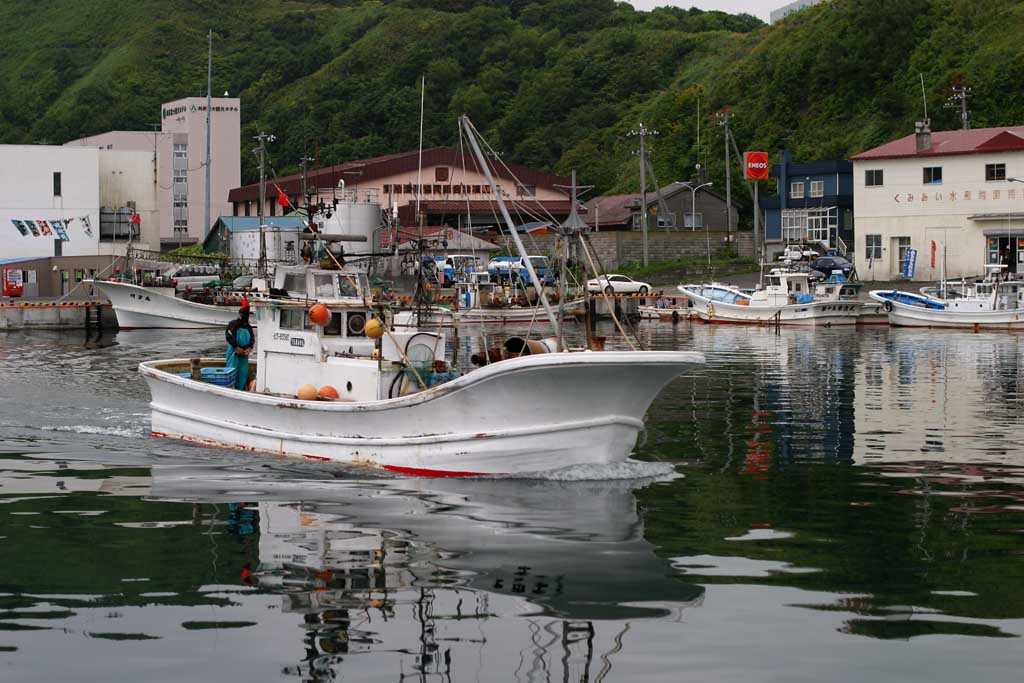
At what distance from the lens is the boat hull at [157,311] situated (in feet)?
231

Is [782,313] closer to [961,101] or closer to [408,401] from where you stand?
[961,101]

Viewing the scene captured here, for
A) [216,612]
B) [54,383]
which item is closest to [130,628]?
[216,612]

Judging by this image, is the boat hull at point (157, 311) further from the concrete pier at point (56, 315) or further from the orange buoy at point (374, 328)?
the orange buoy at point (374, 328)

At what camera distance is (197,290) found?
73.4 m

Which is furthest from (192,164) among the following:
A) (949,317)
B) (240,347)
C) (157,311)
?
(240,347)

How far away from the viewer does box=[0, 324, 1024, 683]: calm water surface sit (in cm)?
1175

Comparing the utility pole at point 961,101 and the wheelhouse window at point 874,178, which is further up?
the utility pole at point 961,101

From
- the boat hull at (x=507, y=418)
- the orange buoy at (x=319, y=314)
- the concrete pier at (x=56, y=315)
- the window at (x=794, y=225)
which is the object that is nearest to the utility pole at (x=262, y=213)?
the concrete pier at (x=56, y=315)

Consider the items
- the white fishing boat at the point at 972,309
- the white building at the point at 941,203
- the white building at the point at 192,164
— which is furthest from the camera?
the white building at the point at 192,164

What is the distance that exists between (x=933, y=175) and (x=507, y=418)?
211ft

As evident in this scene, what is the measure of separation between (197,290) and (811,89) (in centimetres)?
5520

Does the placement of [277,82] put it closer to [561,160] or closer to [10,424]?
[561,160]

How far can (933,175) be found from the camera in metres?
78.6

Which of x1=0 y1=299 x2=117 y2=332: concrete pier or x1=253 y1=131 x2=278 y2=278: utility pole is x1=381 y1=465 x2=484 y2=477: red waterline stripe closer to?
x1=253 y1=131 x2=278 y2=278: utility pole
